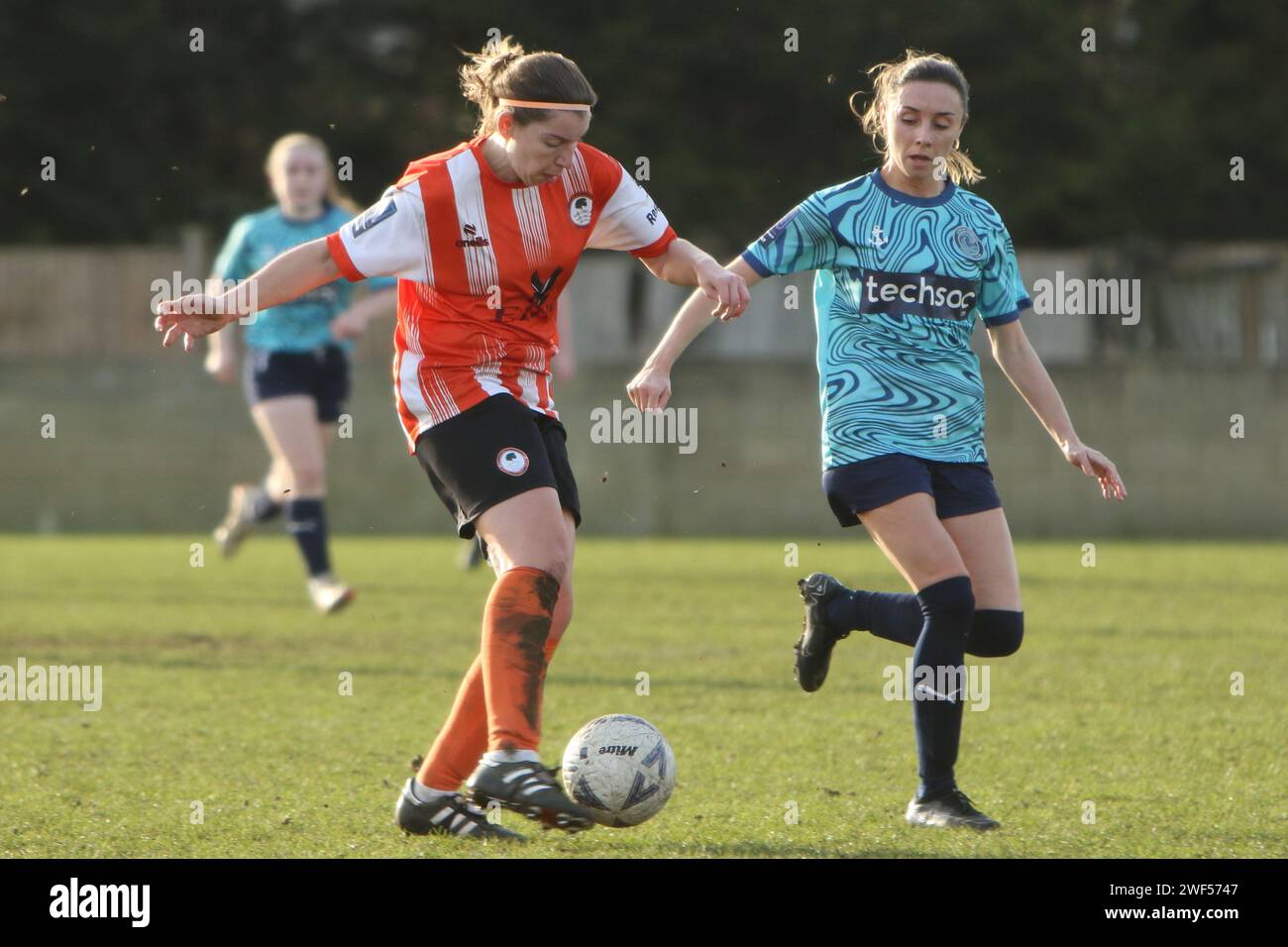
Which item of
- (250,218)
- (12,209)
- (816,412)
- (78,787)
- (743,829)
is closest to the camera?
(743,829)

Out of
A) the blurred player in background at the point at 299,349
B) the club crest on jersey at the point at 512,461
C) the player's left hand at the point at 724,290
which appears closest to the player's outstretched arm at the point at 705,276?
the player's left hand at the point at 724,290

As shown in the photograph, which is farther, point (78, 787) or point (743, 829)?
point (78, 787)

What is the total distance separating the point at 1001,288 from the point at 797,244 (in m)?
0.57

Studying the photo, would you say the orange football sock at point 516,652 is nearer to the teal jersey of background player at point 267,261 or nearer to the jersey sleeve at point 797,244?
the jersey sleeve at point 797,244

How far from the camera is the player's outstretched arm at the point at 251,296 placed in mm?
4613

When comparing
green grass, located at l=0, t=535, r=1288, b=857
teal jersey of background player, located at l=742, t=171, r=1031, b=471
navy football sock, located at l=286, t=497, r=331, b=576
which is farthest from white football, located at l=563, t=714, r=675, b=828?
navy football sock, located at l=286, t=497, r=331, b=576

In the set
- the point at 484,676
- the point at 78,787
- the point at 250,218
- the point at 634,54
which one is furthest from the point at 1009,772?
the point at 634,54

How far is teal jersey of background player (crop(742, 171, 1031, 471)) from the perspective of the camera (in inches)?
207

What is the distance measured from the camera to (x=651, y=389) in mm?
4945

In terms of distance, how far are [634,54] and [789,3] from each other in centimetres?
192

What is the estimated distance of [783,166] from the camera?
2348cm

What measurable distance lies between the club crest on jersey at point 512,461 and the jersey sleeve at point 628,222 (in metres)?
0.60

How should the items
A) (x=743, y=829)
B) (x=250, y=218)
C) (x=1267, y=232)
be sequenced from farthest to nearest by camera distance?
(x=1267, y=232), (x=250, y=218), (x=743, y=829)

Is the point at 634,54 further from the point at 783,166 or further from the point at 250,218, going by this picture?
the point at 250,218
